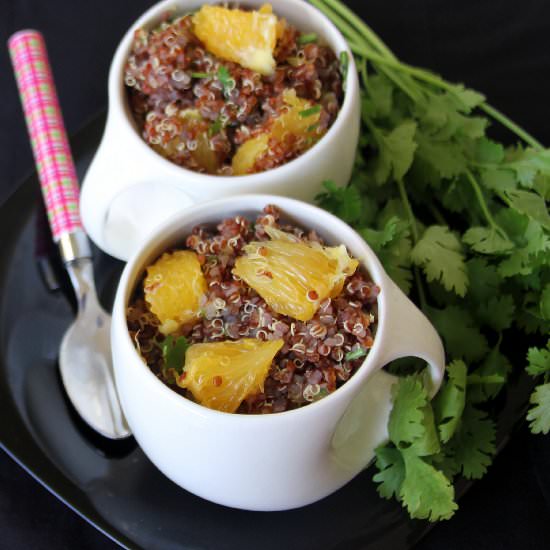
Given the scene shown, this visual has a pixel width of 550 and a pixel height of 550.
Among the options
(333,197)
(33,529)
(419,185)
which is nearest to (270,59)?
(333,197)

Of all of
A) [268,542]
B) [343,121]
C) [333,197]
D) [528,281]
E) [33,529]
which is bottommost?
[33,529]

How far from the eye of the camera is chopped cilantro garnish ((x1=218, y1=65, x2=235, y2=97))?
1.42 meters

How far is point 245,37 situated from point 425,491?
831 millimetres

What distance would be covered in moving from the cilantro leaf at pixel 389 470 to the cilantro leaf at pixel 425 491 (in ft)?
0.14

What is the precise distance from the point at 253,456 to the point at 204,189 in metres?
0.47

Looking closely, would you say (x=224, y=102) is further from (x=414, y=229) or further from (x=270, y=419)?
(x=270, y=419)

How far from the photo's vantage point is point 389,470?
128 cm

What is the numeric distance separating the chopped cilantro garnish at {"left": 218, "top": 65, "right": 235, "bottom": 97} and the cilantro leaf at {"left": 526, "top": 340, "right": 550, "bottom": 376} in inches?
26.7

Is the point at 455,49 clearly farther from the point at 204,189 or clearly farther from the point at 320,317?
the point at 320,317

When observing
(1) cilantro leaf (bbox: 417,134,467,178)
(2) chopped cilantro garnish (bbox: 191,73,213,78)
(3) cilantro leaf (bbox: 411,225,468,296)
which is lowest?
(3) cilantro leaf (bbox: 411,225,468,296)

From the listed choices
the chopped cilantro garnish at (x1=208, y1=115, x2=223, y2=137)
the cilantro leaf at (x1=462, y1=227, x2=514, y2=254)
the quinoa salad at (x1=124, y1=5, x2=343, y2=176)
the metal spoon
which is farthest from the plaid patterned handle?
the cilantro leaf at (x1=462, y1=227, x2=514, y2=254)

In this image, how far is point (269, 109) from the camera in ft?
4.65

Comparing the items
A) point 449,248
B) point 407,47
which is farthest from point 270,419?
point 407,47

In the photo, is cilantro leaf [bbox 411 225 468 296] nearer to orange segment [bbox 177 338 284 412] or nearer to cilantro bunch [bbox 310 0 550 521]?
cilantro bunch [bbox 310 0 550 521]
